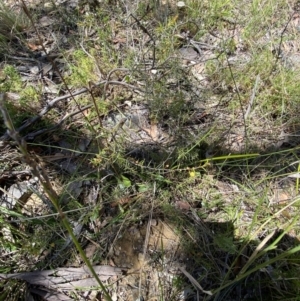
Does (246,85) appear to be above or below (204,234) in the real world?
above

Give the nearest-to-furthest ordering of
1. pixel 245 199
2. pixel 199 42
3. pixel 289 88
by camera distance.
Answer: pixel 245 199 → pixel 289 88 → pixel 199 42

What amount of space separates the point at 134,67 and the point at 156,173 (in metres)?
0.85

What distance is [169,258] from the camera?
5.25ft

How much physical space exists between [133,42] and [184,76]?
485 mm

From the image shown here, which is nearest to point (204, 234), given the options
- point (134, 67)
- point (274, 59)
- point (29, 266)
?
point (29, 266)

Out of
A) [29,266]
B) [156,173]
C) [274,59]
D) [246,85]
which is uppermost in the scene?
[274,59]

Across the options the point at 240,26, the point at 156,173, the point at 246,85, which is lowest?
the point at 156,173

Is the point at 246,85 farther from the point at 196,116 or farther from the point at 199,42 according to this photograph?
the point at 199,42

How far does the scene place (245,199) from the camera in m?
1.75

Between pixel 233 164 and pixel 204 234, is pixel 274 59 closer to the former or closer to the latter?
pixel 233 164

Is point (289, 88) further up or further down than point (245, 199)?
further up

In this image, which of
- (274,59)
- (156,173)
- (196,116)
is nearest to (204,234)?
(156,173)

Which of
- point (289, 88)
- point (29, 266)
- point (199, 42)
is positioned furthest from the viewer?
point (199, 42)

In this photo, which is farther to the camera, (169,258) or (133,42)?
(133,42)
